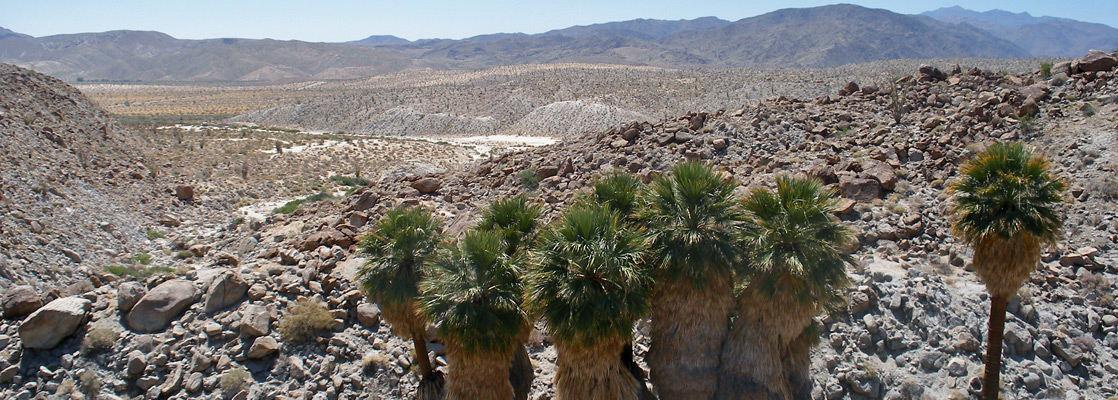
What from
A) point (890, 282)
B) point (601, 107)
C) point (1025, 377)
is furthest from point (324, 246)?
point (601, 107)

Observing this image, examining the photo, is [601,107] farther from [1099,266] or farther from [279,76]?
[279,76]

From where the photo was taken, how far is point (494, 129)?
220 feet

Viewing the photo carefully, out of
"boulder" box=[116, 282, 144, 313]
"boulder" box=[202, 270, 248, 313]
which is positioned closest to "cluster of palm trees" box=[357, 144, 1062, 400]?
"boulder" box=[202, 270, 248, 313]

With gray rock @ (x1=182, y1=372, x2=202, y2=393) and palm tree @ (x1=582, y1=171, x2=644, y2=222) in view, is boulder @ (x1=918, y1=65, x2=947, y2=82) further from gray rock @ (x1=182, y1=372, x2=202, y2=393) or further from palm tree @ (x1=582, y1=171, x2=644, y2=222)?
gray rock @ (x1=182, y1=372, x2=202, y2=393)

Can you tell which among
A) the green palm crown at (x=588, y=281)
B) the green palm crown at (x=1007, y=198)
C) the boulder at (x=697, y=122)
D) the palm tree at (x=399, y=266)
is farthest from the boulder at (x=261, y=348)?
the boulder at (x=697, y=122)

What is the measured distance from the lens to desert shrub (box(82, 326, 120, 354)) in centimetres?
1367

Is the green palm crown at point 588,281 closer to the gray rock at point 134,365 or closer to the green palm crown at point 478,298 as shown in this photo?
the green palm crown at point 478,298

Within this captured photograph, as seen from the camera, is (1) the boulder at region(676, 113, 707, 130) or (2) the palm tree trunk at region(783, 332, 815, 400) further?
(1) the boulder at region(676, 113, 707, 130)

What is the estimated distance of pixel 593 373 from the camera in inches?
411

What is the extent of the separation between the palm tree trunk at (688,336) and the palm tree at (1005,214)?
14.1 feet

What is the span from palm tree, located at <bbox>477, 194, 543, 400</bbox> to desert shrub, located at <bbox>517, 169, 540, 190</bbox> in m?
9.53

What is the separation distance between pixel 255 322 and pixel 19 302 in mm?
4920

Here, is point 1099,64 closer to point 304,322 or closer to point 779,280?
point 779,280

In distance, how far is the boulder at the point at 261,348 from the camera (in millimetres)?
13908
